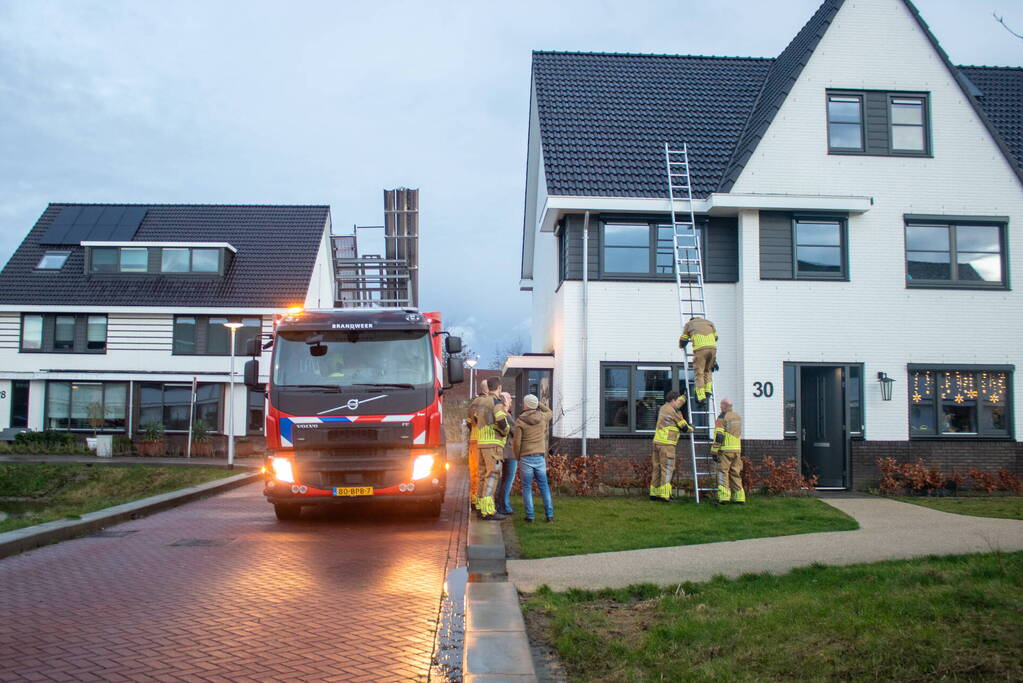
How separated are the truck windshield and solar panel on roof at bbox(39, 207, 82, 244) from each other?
27558 millimetres

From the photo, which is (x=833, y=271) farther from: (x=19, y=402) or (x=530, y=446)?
(x=19, y=402)

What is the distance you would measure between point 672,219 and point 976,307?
6.44m

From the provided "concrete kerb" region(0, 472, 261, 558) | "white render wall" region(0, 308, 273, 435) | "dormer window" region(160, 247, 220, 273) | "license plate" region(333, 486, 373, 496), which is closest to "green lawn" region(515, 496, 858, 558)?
"license plate" region(333, 486, 373, 496)

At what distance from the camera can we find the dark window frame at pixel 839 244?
18406 mm

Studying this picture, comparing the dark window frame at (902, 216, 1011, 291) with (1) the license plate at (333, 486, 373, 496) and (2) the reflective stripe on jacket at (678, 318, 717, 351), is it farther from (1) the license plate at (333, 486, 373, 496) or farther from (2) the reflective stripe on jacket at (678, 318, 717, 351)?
(1) the license plate at (333, 486, 373, 496)

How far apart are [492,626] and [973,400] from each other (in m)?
15.0

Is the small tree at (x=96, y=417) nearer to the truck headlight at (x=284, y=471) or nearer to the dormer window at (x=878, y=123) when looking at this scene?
the truck headlight at (x=284, y=471)

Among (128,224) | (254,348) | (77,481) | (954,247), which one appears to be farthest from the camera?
(128,224)

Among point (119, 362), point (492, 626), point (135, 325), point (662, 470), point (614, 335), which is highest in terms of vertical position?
point (135, 325)

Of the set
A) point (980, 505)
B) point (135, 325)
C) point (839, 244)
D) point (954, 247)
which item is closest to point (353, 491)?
point (980, 505)

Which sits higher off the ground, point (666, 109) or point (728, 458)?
point (666, 109)

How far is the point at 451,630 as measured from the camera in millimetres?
7012

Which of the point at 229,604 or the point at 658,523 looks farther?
the point at 658,523

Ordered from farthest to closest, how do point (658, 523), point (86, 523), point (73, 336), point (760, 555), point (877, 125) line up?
1. point (73, 336)
2. point (877, 125)
3. point (658, 523)
4. point (86, 523)
5. point (760, 555)
